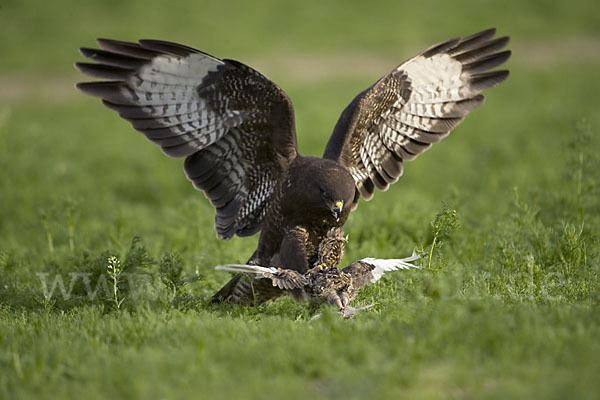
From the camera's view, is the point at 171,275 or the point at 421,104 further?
the point at 421,104

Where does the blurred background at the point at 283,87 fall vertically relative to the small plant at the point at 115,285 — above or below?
above

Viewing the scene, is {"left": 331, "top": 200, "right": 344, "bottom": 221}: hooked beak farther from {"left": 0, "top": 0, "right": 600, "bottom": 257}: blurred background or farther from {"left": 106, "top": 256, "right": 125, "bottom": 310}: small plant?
{"left": 0, "top": 0, "right": 600, "bottom": 257}: blurred background

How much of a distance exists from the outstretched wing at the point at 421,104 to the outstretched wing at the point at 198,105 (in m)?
0.81

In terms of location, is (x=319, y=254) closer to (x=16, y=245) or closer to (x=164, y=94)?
(x=164, y=94)

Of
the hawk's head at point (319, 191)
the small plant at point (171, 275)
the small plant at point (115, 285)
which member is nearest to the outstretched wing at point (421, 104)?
the hawk's head at point (319, 191)

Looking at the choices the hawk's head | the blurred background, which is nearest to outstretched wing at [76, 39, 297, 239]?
the hawk's head

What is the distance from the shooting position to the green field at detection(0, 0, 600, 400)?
383 cm

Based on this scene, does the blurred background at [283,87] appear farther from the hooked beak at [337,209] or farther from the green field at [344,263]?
the hooked beak at [337,209]

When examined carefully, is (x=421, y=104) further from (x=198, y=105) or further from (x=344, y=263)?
(x=198, y=105)

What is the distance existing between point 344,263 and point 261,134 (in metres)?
1.65

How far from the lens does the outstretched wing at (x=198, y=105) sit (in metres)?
5.57

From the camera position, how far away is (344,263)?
22.0 ft

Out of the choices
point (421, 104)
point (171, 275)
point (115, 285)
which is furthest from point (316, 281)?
point (421, 104)

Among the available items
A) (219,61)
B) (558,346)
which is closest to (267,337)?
(558,346)
